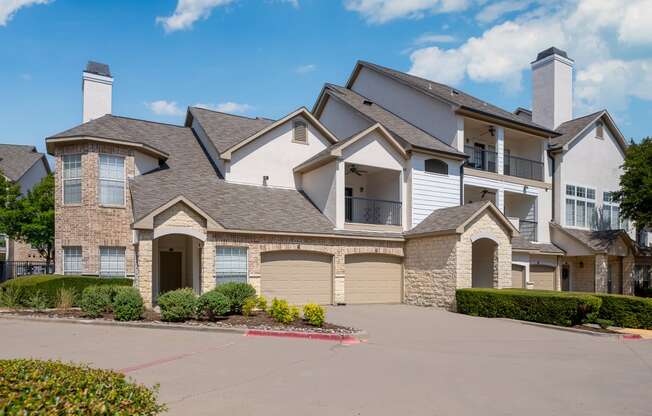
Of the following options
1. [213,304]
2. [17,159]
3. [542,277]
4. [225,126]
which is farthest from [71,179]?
[17,159]

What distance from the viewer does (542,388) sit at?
8.70m

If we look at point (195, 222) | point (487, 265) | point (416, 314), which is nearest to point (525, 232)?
point (487, 265)

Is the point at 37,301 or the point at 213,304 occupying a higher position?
the point at 213,304

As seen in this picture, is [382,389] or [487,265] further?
[487,265]

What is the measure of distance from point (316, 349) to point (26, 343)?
636 cm

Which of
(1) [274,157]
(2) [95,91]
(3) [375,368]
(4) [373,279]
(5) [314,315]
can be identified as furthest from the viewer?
(1) [274,157]

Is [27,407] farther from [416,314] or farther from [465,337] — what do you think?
[416,314]

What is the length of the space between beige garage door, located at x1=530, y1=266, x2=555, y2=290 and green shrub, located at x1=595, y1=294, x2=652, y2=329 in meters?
8.91

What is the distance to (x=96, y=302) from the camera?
1535 centimetres

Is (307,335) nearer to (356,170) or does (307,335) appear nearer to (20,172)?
(356,170)

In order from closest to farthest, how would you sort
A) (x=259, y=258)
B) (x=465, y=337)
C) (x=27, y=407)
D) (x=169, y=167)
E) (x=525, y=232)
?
(x=27, y=407) → (x=465, y=337) → (x=259, y=258) → (x=169, y=167) → (x=525, y=232)

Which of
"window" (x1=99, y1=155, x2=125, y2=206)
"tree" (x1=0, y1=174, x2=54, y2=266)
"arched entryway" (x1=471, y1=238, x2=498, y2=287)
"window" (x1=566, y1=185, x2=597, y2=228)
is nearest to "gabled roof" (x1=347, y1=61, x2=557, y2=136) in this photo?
"window" (x1=566, y1=185, x2=597, y2=228)

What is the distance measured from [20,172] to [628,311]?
1523 inches

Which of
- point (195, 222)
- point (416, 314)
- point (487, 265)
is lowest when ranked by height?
point (416, 314)
